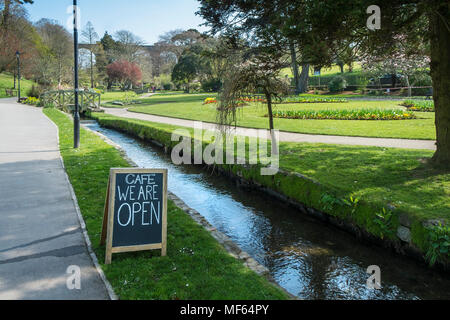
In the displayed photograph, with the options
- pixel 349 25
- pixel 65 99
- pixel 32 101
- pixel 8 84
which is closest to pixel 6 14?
pixel 8 84

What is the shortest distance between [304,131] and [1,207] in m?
12.2

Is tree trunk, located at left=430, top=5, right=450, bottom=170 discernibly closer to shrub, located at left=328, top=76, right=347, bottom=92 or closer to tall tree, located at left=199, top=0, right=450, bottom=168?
tall tree, located at left=199, top=0, right=450, bottom=168

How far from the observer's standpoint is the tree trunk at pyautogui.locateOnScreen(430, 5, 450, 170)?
25.6ft

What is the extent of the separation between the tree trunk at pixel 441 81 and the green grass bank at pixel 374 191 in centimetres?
54

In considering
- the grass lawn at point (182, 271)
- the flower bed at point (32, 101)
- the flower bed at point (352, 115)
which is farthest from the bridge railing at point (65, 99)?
the grass lawn at point (182, 271)

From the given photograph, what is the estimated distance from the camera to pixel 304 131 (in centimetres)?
1600

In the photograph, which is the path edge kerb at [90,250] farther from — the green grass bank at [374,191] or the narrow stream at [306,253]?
the green grass bank at [374,191]

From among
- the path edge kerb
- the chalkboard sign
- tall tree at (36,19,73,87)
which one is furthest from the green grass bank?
tall tree at (36,19,73,87)

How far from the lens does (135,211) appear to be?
4812 mm

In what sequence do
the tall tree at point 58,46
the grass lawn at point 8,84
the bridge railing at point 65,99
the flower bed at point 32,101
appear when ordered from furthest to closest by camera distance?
the grass lawn at point 8,84 → the tall tree at point 58,46 → the flower bed at point 32,101 → the bridge railing at point 65,99

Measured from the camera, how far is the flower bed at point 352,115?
1911 centimetres

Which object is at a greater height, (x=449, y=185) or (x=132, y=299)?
(x=449, y=185)
